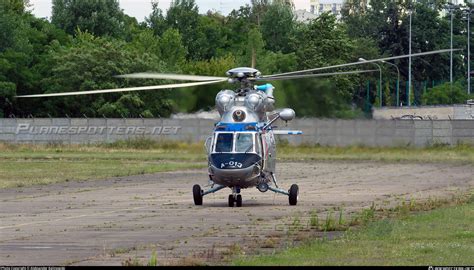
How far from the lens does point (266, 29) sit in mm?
129375

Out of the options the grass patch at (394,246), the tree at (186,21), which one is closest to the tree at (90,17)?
the tree at (186,21)

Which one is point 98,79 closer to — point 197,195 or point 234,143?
point 197,195

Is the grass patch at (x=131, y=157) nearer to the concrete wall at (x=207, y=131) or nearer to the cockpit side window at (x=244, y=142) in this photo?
the concrete wall at (x=207, y=131)

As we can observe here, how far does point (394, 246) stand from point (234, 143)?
40.3ft

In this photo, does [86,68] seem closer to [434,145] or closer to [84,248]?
[434,145]

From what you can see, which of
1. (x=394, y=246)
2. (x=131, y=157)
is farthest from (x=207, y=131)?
(x=394, y=246)

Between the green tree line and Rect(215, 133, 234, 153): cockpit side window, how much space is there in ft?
47.6

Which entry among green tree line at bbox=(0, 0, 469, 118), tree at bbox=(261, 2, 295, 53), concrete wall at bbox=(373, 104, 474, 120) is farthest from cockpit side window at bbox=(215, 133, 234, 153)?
tree at bbox=(261, 2, 295, 53)

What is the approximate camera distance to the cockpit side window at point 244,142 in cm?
3375

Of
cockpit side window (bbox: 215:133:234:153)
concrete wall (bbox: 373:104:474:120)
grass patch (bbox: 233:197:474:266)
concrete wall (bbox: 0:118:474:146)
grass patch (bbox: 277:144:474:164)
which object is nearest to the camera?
grass patch (bbox: 233:197:474:266)

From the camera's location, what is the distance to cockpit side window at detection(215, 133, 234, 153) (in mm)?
33656

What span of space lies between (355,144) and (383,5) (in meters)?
75.9

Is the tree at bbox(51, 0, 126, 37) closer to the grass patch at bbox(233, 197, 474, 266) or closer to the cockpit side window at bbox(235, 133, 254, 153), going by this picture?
the cockpit side window at bbox(235, 133, 254, 153)

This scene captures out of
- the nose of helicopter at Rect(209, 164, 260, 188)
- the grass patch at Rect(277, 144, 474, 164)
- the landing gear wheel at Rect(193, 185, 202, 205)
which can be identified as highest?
the nose of helicopter at Rect(209, 164, 260, 188)
